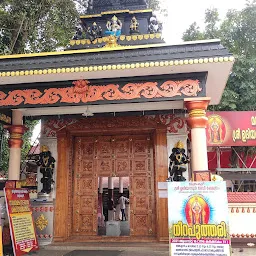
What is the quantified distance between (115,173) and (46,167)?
6.65 feet

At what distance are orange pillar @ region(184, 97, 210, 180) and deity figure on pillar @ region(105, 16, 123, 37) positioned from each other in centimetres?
335

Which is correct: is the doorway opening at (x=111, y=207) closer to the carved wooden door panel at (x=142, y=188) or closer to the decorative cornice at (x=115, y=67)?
the carved wooden door panel at (x=142, y=188)

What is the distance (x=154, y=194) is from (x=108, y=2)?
624cm

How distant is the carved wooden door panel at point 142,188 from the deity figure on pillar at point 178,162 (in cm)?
75

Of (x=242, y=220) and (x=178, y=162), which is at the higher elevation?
(x=178, y=162)

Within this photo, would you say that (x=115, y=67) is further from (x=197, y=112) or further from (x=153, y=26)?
(x=153, y=26)

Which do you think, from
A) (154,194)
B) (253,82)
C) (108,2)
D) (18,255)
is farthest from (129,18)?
(253,82)

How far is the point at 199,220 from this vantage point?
5.50m

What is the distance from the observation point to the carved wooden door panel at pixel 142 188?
9102 mm

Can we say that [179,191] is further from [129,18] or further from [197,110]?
Result: [129,18]

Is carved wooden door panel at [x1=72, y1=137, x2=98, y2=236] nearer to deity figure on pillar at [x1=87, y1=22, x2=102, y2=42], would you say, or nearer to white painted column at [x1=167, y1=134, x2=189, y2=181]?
white painted column at [x1=167, y1=134, x2=189, y2=181]

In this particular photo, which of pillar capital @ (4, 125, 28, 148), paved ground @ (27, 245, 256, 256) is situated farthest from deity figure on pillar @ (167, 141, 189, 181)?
pillar capital @ (4, 125, 28, 148)

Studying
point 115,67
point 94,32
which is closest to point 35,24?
point 94,32

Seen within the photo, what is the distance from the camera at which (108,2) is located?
10352mm
